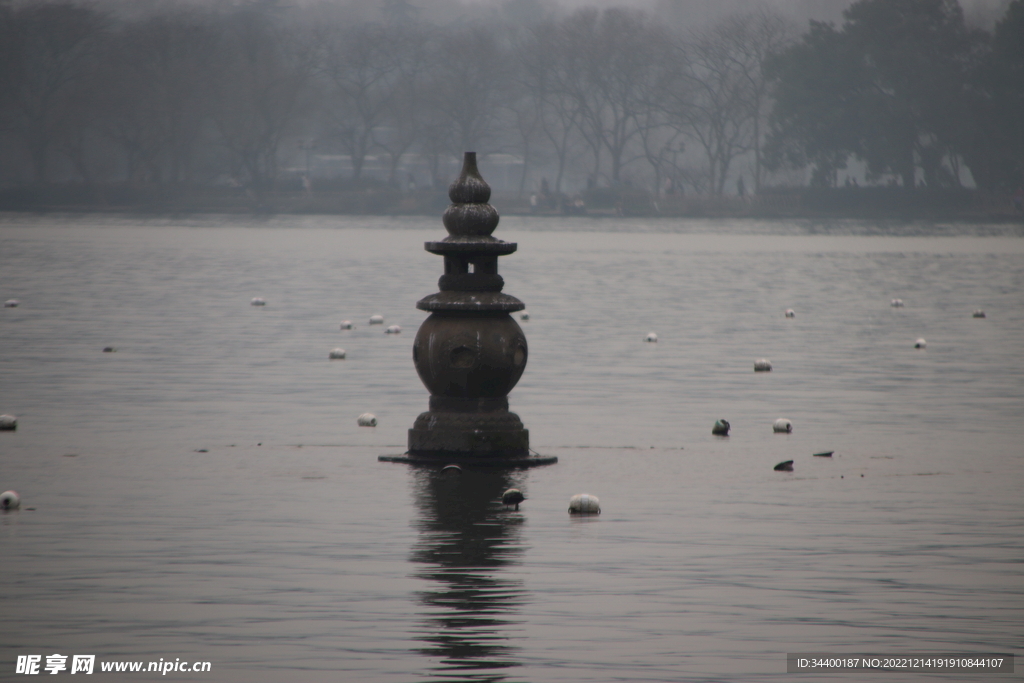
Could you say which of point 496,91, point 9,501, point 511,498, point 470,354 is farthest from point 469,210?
point 496,91

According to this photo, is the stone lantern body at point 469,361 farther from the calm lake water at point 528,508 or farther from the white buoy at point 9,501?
the white buoy at point 9,501

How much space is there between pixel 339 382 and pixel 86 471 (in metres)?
7.19

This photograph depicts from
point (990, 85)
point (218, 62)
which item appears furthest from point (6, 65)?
point (990, 85)

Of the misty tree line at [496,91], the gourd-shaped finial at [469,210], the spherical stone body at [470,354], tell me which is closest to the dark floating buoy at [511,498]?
the spherical stone body at [470,354]

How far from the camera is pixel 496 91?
134 m

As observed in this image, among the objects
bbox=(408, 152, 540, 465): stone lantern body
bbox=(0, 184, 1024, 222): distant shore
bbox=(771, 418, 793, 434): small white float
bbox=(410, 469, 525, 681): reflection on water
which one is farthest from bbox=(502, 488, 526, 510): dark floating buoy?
bbox=(0, 184, 1024, 222): distant shore

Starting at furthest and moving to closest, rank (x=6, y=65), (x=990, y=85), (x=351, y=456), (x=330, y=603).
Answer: (x=6, y=65), (x=990, y=85), (x=351, y=456), (x=330, y=603)

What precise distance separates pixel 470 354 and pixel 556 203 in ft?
354

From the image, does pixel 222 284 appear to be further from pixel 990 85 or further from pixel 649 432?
pixel 990 85

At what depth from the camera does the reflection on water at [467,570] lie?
7289mm

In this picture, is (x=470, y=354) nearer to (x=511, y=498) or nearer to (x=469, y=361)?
(x=469, y=361)

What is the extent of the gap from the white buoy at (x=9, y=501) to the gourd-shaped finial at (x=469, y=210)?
4.11m

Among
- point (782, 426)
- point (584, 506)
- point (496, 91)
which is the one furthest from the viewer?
point (496, 91)

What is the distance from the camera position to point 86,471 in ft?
41.1
